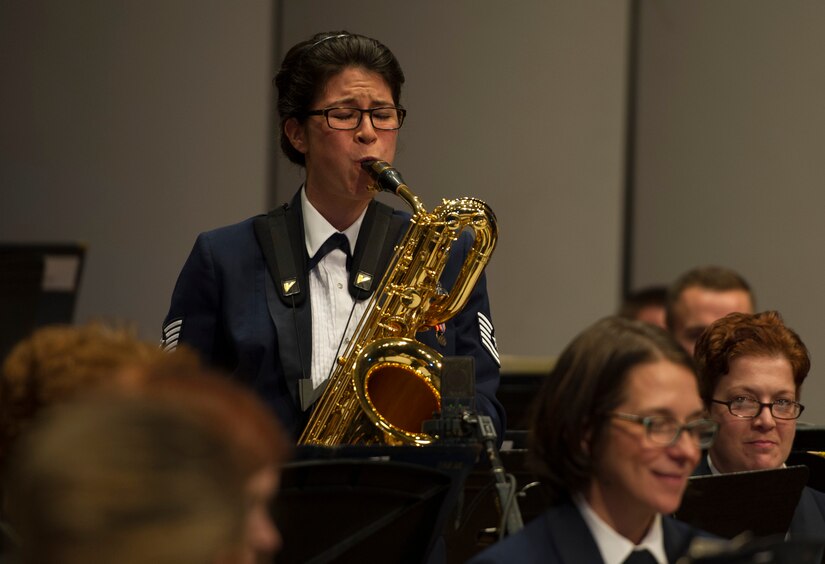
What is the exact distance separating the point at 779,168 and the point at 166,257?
229cm

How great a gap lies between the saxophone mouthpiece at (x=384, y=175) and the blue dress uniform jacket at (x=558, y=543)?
0.85m

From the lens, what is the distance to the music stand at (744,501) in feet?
6.54

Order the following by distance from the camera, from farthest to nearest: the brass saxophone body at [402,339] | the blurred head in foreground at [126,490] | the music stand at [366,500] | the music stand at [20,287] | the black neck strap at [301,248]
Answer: the music stand at [20,287]
the black neck strap at [301,248]
the brass saxophone body at [402,339]
the music stand at [366,500]
the blurred head in foreground at [126,490]

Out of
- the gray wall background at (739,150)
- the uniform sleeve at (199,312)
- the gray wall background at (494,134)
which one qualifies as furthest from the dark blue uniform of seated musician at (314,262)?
the gray wall background at (739,150)

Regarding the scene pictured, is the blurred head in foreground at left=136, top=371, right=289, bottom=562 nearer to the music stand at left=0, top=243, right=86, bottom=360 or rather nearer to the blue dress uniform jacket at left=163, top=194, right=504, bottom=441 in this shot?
the blue dress uniform jacket at left=163, top=194, right=504, bottom=441

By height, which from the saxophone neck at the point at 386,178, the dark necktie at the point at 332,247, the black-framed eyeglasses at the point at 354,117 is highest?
the black-framed eyeglasses at the point at 354,117

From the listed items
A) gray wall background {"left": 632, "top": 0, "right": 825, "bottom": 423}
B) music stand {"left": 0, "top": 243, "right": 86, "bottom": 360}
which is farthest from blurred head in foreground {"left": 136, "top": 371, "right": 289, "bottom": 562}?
gray wall background {"left": 632, "top": 0, "right": 825, "bottom": 423}

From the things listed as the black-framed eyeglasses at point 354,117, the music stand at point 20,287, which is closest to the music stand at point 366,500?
the black-framed eyeglasses at point 354,117

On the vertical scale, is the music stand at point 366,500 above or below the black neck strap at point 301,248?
below

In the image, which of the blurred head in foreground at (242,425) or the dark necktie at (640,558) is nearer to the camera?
the blurred head in foreground at (242,425)

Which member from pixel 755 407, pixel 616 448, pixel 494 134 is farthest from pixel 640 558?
pixel 494 134

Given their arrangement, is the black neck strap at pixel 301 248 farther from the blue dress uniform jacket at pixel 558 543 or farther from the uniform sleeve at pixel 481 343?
the blue dress uniform jacket at pixel 558 543

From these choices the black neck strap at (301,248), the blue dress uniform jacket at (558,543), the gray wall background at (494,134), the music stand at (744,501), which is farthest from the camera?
the gray wall background at (494,134)

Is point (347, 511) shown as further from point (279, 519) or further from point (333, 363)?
point (333, 363)
